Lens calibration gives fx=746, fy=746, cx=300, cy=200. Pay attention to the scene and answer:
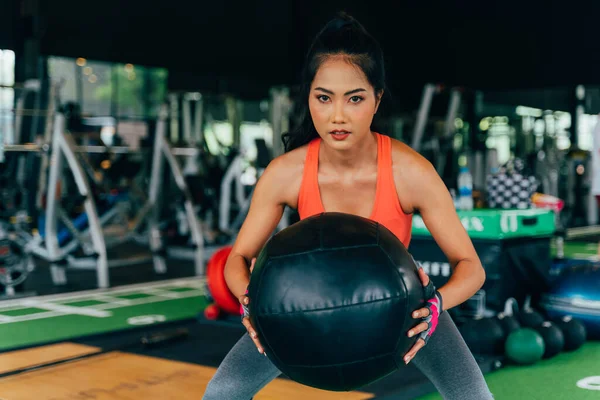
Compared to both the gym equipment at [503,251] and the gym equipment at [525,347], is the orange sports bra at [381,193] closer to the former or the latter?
the gym equipment at [525,347]

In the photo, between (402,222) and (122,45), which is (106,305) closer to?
(122,45)

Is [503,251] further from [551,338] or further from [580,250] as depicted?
[580,250]

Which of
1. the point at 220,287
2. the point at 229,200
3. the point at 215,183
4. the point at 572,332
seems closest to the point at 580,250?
the point at 229,200

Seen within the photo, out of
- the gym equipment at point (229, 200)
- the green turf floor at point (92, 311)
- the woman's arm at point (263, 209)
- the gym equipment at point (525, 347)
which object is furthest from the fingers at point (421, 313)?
the gym equipment at point (229, 200)

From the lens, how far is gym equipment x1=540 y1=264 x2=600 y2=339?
3.69 meters

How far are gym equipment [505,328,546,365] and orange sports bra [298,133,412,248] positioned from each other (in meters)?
1.78

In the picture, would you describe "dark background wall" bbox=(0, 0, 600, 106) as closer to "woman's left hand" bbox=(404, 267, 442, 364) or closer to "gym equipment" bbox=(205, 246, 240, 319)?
"gym equipment" bbox=(205, 246, 240, 319)

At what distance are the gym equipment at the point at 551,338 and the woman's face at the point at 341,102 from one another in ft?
7.25

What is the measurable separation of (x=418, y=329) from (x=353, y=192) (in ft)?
1.31

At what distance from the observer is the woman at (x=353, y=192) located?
4.90ft

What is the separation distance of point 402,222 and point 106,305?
12.0ft

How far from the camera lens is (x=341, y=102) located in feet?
4.85

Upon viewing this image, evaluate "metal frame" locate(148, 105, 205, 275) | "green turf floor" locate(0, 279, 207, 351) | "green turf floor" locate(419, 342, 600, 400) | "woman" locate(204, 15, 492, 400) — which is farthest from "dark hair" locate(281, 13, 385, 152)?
"metal frame" locate(148, 105, 205, 275)

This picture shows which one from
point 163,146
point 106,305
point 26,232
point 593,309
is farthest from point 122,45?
point 593,309
